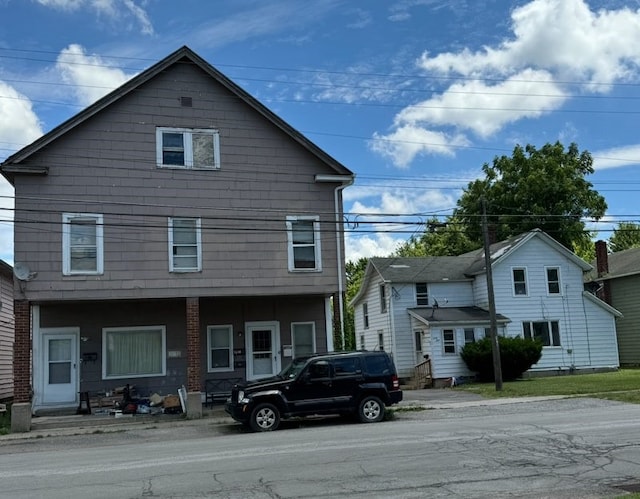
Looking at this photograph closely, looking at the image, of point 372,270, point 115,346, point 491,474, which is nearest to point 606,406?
point 491,474

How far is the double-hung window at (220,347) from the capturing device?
70.7ft

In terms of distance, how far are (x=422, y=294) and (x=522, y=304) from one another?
502 cm

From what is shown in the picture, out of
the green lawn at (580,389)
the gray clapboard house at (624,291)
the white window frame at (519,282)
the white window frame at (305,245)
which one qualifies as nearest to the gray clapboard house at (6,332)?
the white window frame at (305,245)

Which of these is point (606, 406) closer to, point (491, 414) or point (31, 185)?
point (491, 414)

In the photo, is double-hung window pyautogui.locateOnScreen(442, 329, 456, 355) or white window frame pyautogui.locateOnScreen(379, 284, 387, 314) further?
white window frame pyautogui.locateOnScreen(379, 284, 387, 314)

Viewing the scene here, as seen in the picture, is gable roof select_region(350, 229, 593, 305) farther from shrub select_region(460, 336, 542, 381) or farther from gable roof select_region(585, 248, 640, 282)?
shrub select_region(460, 336, 542, 381)

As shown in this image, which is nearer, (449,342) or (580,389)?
(580,389)

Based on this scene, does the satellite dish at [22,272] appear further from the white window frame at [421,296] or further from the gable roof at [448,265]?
the white window frame at [421,296]

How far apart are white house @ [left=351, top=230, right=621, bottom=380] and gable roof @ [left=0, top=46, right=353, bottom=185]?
13.6 metres

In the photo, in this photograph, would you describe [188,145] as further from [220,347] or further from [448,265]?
[448,265]

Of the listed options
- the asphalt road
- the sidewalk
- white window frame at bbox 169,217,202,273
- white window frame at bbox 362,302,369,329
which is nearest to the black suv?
the asphalt road

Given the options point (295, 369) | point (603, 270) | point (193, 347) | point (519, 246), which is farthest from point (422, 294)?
point (295, 369)

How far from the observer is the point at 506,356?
28.4 m

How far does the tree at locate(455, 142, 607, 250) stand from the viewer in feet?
146
